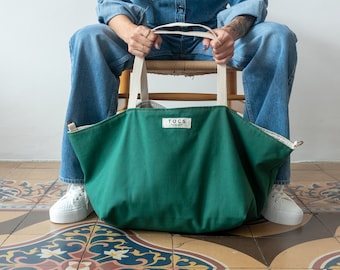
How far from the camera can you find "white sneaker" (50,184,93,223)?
824 mm

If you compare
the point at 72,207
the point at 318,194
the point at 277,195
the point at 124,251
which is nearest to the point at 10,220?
the point at 72,207

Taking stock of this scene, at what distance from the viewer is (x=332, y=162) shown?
1.37 meters

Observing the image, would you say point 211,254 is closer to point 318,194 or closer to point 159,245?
point 159,245

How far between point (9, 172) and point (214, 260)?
0.73 meters

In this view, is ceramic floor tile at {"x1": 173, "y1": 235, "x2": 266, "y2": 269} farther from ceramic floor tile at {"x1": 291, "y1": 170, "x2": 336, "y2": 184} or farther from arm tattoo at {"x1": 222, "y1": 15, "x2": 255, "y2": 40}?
ceramic floor tile at {"x1": 291, "y1": 170, "x2": 336, "y2": 184}

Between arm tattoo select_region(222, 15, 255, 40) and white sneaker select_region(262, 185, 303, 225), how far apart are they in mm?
287

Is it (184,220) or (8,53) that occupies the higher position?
(8,53)

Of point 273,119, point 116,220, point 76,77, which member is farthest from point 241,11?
point 116,220

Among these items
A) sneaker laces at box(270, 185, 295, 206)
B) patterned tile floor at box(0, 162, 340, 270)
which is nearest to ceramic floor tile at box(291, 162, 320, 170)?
patterned tile floor at box(0, 162, 340, 270)

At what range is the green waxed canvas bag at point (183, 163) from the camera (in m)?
0.72

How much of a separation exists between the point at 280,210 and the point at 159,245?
0.24 m

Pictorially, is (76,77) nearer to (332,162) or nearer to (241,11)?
(241,11)

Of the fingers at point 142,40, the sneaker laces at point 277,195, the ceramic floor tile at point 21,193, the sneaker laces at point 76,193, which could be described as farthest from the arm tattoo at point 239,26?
the ceramic floor tile at point 21,193

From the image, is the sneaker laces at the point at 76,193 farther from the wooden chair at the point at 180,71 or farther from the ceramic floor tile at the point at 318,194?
the ceramic floor tile at the point at 318,194
